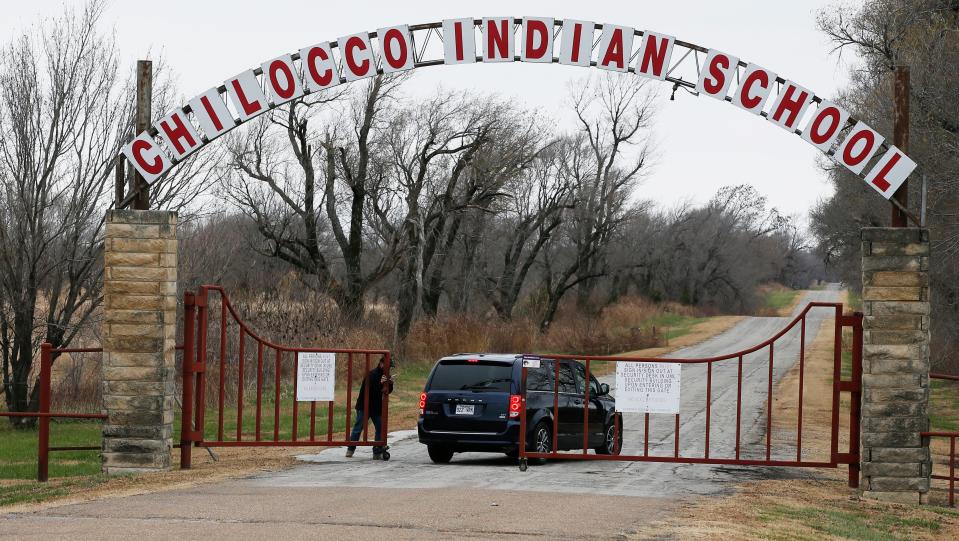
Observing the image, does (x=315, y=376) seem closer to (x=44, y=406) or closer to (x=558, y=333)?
(x=44, y=406)

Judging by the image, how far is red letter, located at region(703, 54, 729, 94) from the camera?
16.0 meters

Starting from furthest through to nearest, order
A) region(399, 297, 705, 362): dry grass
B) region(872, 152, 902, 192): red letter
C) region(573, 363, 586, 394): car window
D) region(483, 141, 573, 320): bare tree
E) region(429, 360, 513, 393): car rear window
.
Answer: region(483, 141, 573, 320): bare tree
region(399, 297, 705, 362): dry grass
region(573, 363, 586, 394): car window
region(429, 360, 513, 393): car rear window
region(872, 152, 902, 192): red letter

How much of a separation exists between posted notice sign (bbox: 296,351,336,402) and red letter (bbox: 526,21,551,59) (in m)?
5.01

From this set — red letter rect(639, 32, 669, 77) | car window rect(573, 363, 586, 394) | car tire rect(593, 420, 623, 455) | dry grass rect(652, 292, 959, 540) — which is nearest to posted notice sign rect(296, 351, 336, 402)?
car window rect(573, 363, 586, 394)

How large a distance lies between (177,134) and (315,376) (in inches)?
151

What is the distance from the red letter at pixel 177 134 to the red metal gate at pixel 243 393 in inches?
73.3

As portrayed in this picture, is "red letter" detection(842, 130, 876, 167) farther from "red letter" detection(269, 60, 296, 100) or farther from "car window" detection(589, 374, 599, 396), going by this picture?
"red letter" detection(269, 60, 296, 100)

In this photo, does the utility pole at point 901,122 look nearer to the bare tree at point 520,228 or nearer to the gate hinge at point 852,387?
the gate hinge at point 852,387

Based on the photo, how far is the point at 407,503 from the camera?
1242cm

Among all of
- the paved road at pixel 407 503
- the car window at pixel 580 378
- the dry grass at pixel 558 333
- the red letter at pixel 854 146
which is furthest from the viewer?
the dry grass at pixel 558 333

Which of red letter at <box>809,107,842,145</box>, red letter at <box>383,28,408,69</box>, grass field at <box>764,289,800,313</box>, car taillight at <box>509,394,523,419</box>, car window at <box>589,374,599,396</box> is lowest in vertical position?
car taillight at <box>509,394,523,419</box>

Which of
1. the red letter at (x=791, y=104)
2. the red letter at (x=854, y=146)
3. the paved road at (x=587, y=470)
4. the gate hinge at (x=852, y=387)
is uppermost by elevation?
the red letter at (x=791, y=104)

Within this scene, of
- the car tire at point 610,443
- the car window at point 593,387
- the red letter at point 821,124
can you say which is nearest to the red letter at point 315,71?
the car window at point 593,387

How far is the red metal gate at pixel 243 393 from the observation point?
16.4 meters
